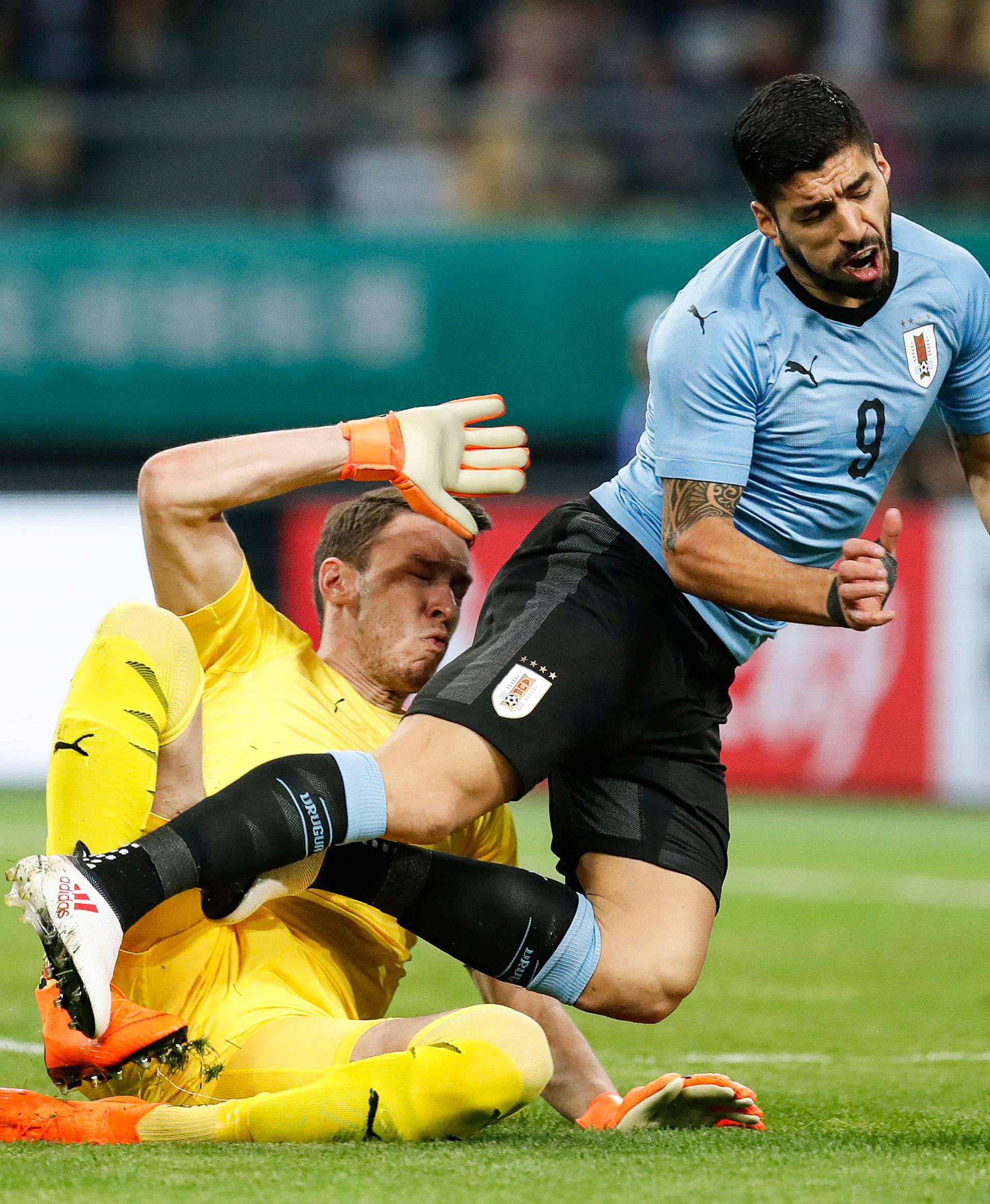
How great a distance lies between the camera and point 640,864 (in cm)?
348

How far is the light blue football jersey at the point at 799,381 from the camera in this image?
133 inches

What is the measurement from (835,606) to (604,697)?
0.52 meters

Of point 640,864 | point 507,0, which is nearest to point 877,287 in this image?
point 640,864

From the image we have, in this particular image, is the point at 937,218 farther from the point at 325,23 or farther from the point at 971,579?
the point at 325,23

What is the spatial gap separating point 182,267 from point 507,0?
3.20 meters

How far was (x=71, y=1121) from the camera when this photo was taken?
3.06 m

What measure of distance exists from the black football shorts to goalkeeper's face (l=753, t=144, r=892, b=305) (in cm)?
62

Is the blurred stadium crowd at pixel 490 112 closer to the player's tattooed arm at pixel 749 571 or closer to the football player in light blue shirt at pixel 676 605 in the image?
the football player in light blue shirt at pixel 676 605

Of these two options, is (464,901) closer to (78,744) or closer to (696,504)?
(78,744)

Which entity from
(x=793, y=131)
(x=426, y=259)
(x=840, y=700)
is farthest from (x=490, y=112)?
(x=793, y=131)

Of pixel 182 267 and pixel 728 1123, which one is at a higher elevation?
pixel 182 267

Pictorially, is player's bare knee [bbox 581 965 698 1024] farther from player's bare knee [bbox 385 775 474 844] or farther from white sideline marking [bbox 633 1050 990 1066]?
white sideline marking [bbox 633 1050 990 1066]

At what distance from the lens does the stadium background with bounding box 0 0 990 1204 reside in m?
10.5

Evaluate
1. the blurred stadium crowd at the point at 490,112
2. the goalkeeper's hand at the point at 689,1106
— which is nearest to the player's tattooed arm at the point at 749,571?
the goalkeeper's hand at the point at 689,1106
